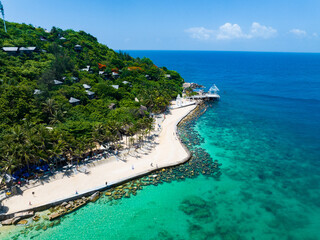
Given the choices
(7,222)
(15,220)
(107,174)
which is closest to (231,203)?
(107,174)

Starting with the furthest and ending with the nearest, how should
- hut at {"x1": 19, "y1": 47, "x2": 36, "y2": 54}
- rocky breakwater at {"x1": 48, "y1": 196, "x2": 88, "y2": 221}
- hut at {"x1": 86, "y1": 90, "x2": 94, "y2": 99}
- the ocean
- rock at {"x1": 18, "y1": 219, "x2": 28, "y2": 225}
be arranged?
hut at {"x1": 19, "y1": 47, "x2": 36, "y2": 54} → hut at {"x1": 86, "y1": 90, "x2": 94, "y2": 99} → rocky breakwater at {"x1": 48, "y1": 196, "x2": 88, "y2": 221} → the ocean → rock at {"x1": 18, "y1": 219, "x2": 28, "y2": 225}

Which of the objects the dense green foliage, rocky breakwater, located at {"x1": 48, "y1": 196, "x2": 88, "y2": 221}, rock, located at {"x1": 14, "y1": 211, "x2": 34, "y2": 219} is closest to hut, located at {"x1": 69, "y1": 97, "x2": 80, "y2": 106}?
the dense green foliage

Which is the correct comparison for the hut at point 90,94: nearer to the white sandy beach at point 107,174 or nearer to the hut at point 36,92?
the hut at point 36,92

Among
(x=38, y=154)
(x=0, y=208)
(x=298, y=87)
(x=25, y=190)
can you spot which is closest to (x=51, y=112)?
(x=38, y=154)

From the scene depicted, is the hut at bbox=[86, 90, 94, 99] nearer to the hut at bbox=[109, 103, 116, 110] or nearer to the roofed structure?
the roofed structure

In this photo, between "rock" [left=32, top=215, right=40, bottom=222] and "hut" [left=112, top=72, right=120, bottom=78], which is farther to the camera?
"hut" [left=112, top=72, right=120, bottom=78]

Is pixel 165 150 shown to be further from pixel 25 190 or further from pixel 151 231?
pixel 25 190
